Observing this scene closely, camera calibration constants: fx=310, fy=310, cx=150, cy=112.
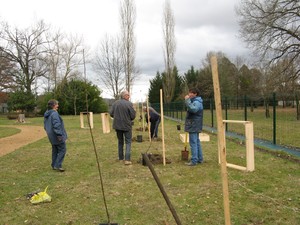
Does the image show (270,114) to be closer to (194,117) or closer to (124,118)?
(194,117)

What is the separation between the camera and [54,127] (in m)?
6.67

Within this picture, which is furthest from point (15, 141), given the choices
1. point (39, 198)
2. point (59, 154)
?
point (39, 198)

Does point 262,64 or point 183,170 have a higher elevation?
point 262,64

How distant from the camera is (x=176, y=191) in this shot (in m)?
5.13

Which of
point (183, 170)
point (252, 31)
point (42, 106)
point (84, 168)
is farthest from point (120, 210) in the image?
point (42, 106)

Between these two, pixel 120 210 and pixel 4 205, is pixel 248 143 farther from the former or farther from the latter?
pixel 4 205

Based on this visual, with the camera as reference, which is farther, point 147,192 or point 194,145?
point 194,145

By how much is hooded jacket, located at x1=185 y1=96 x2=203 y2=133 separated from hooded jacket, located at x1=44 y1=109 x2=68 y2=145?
279 cm

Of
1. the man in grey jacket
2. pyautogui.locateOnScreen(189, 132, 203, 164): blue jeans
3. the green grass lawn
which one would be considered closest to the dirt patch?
the green grass lawn

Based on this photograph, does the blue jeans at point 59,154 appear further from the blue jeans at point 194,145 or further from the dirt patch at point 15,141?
the dirt patch at point 15,141

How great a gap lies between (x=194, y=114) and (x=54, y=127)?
10.1 feet

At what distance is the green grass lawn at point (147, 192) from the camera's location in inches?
159

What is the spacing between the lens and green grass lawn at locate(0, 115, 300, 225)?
405 cm

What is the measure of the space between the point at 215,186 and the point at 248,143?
136cm
